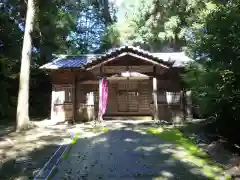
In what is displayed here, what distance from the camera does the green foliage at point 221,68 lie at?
8.05 meters

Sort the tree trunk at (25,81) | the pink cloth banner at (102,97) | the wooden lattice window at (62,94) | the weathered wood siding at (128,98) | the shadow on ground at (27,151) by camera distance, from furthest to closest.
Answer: the weathered wood siding at (128,98)
the wooden lattice window at (62,94)
the pink cloth banner at (102,97)
the tree trunk at (25,81)
the shadow on ground at (27,151)

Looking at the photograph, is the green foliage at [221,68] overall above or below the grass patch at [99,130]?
above

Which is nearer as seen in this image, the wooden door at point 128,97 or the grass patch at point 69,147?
the grass patch at point 69,147

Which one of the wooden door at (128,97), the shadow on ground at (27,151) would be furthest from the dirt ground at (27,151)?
the wooden door at (128,97)

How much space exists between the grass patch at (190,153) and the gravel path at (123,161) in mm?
235

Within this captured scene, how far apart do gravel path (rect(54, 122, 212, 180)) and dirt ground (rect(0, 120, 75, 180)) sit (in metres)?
0.81

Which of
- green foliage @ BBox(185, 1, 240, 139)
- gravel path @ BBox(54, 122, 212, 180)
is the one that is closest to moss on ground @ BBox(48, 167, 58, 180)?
gravel path @ BBox(54, 122, 212, 180)

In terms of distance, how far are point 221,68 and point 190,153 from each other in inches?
109

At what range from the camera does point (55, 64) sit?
1725 centimetres

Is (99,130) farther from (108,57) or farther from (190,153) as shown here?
(190,153)

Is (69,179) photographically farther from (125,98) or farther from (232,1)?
(125,98)

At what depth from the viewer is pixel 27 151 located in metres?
9.23

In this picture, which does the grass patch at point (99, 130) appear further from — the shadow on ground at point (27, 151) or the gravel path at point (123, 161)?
the gravel path at point (123, 161)

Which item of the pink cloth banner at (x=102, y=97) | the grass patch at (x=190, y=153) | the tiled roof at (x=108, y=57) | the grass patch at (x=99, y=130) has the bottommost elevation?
the grass patch at (x=190, y=153)
